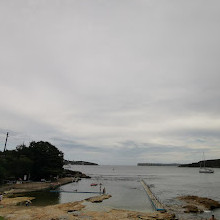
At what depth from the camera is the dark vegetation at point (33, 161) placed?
67.7 meters

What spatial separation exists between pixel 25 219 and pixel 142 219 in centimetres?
1631

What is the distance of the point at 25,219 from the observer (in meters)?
28.7

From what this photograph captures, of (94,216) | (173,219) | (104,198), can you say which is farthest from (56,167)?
(173,219)

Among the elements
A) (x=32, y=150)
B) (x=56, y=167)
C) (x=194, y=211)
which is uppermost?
(x=32, y=150)

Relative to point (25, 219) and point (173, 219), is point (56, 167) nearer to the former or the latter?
point (25, 219)

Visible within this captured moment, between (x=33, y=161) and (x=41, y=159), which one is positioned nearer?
(x=33, y=161)

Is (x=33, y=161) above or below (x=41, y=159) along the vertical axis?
below

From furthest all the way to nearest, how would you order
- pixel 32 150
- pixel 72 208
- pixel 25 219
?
pixel 32 150
pixel 72 208
pixel 25 219

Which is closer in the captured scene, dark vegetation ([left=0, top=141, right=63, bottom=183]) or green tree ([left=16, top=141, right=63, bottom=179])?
dark vegetation ([left=0, top=141, right=63, bottom=183])

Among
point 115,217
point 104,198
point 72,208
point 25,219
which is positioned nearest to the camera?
point 25,219

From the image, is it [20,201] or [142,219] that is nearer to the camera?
[142,219]

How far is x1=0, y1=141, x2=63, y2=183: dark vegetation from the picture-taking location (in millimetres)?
67688

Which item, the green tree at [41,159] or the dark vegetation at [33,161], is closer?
the dark vegetation at [33,161]

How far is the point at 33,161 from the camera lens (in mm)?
74062
